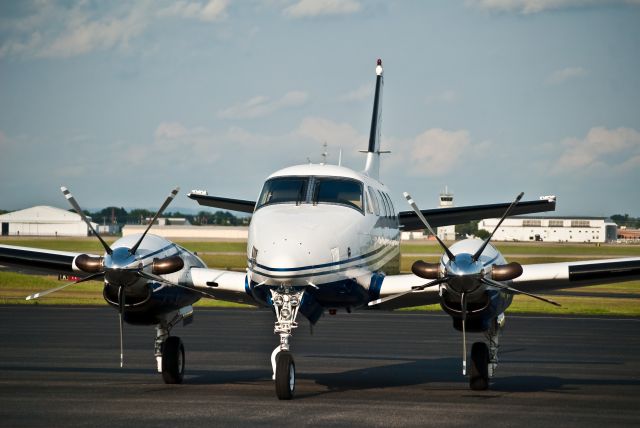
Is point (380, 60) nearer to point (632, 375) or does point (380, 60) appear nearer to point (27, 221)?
point (632, 375)

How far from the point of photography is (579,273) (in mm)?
15328

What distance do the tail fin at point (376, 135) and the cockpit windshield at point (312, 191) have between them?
8.44 meters

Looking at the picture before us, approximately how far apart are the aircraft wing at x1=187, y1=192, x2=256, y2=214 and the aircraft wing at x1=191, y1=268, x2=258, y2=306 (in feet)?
14.6

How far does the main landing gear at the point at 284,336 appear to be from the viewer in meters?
13.4

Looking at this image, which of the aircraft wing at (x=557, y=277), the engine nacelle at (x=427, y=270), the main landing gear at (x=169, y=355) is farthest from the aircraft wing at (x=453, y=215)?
the main landing gear at (x=169, y=355)

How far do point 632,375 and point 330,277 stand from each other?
646 cm

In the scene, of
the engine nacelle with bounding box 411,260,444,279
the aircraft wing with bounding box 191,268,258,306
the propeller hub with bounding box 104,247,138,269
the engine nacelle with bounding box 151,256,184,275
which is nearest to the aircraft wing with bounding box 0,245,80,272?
the propeller hub with bounding box 104,247,138,269

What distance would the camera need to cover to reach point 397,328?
92.4ft

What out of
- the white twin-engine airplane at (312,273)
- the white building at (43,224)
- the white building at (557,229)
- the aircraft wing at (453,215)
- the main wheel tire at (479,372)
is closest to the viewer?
the white twin-engine airplane at (312,273)

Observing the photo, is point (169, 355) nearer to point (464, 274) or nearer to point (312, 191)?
point (312, 191)

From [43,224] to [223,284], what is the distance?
150 m

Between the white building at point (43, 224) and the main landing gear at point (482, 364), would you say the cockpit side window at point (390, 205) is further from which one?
the white building at point (43, 224)

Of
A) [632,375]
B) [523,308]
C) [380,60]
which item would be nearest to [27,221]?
[523,308]


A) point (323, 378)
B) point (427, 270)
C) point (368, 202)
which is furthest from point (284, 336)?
point (368, 202)
